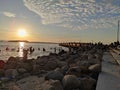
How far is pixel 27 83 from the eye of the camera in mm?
9617

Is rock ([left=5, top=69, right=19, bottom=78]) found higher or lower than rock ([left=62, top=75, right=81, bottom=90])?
lower

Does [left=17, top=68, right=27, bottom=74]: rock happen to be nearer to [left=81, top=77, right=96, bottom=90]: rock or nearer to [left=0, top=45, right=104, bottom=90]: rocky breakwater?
[left=0, top=45, right=104, bottom=90]: rocky breakwater

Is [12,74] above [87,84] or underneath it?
underneath

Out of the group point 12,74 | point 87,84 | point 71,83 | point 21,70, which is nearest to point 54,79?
point 71,83

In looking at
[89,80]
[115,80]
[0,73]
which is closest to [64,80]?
[89,80]

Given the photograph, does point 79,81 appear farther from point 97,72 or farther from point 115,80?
point 97,72

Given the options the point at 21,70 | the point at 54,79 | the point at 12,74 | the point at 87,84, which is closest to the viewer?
the point at 87,84

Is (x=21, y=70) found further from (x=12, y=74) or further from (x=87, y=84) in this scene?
(x=87, y=84)

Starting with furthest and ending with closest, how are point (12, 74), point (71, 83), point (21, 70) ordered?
1. point (21, 70)
2. point (12, 74)
3. point (71, 83)

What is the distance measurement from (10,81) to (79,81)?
13.8ft

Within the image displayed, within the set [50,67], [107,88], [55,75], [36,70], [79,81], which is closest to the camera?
[107,88]

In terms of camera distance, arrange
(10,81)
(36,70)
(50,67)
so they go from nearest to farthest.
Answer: (10,81) < (36,70) < (50,67)

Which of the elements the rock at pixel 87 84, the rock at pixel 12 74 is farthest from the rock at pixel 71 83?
the rock at pixel 12 74

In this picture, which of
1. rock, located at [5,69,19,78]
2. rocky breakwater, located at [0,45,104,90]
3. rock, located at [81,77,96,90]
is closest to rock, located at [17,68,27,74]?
rocky breakwater, located at [0,45,104,90]
